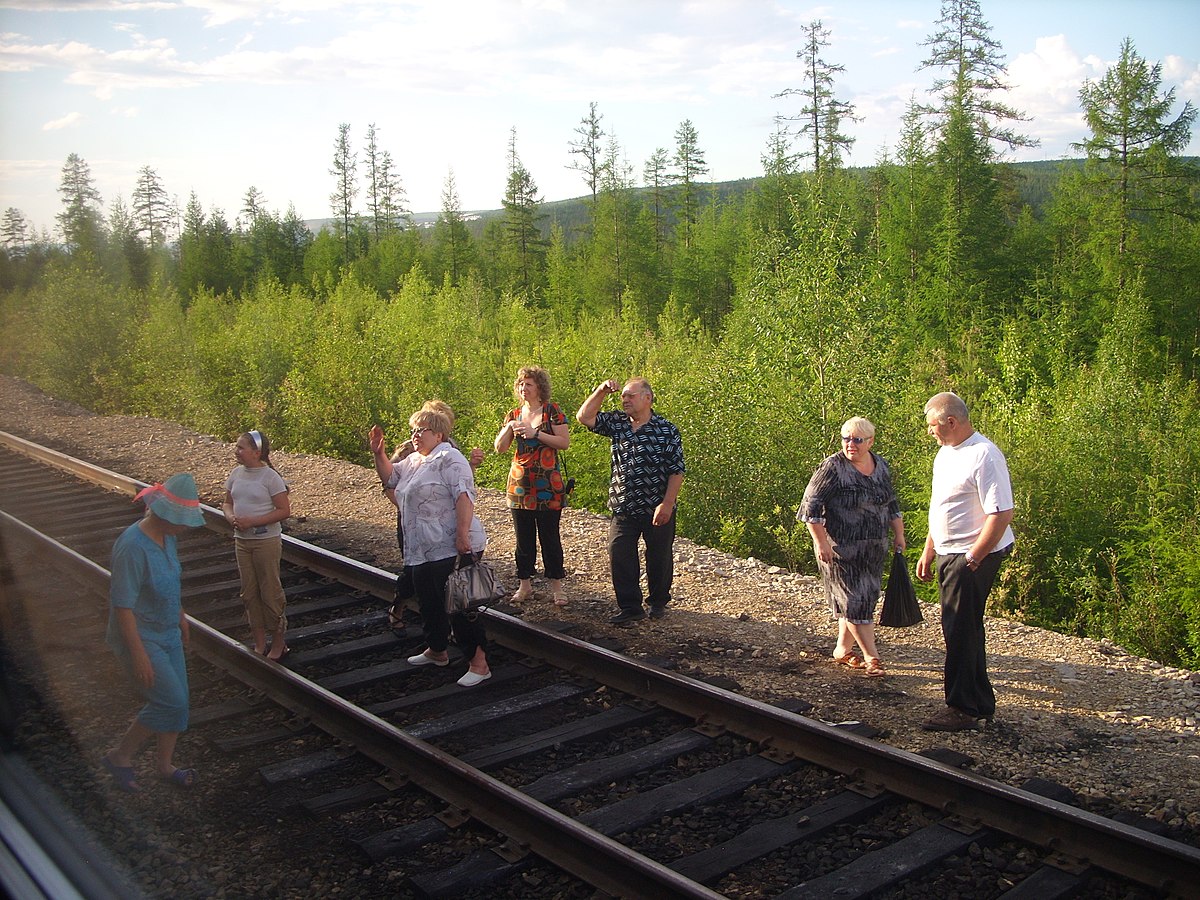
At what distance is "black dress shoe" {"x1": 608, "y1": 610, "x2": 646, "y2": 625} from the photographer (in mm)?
7547

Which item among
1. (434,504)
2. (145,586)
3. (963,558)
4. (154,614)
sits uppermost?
(434,504)

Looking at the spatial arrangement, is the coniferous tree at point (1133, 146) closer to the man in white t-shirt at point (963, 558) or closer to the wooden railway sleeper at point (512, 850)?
the man in white t-shirt at point (963, 558)

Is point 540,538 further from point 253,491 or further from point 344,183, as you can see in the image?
point 344,183

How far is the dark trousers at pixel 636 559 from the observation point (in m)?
7.61

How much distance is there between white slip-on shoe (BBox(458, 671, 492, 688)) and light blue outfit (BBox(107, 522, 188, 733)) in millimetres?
1771

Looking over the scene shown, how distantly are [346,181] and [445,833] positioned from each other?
4370 cm

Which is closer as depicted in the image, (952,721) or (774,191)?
(952,721)

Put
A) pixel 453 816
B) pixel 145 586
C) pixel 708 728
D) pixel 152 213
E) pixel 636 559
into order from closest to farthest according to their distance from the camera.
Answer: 1. pixel 453 816
2. pixel 145 586
3. pixel 708 728
4. pixel 636 559
5. pixel 152 213

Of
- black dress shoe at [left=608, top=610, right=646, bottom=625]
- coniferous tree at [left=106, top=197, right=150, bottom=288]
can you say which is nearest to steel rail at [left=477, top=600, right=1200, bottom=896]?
black dress shoe at [left=608, top=610, right=646, bottom=625]

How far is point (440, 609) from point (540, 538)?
1.57 metres

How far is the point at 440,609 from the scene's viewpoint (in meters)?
6.48

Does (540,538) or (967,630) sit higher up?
(540,538)

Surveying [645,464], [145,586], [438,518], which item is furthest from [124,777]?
[645,464]

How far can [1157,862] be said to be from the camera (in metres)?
3.93
